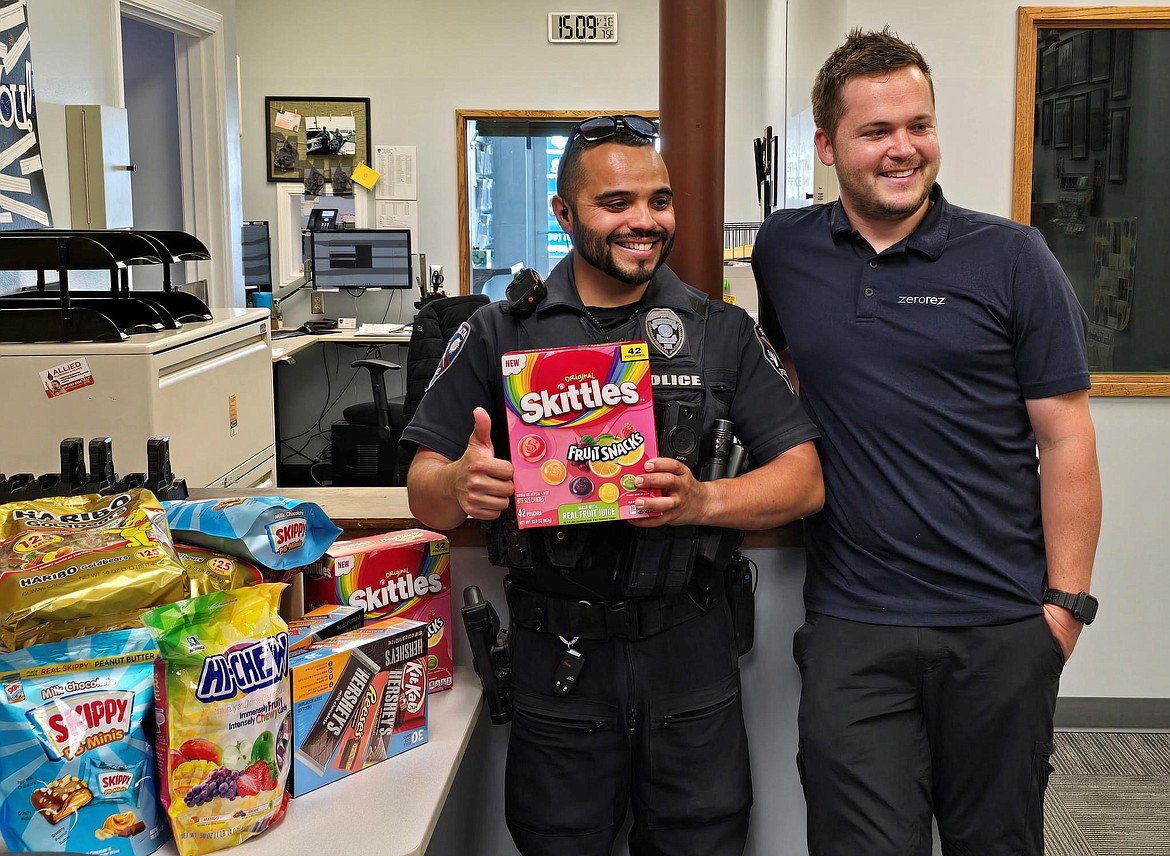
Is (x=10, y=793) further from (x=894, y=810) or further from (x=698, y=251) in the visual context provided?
(x=698, y=251)

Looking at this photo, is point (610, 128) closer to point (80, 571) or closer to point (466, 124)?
point (80, 571)

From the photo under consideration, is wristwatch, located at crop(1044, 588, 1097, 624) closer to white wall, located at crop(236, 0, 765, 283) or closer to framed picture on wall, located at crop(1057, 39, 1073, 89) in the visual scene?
framed picture on wall, located at crop(1057, 39, 1073, 89)

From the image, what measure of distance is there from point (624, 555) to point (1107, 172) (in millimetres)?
2483

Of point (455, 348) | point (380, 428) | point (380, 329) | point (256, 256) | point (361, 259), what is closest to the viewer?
point (455, 348)

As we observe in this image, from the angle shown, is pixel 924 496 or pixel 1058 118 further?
pixel 1058 118

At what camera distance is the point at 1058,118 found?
320cm

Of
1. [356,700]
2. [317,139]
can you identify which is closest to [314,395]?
[317,139]

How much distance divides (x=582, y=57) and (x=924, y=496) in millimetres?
5589

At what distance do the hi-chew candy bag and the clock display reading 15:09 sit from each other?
5.72 metres

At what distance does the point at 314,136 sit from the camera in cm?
665

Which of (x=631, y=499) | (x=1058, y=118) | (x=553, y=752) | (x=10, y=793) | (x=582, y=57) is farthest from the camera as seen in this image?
(x=582, y=57)

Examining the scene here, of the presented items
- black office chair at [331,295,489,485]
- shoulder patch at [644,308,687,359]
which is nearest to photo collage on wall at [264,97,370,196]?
black office chair at [331,295,489,485]

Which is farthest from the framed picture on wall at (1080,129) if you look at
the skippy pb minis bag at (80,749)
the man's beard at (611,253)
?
the skippy pb minis bag at (80,749)

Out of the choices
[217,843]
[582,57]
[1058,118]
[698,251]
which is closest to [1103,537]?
[1058,118]
